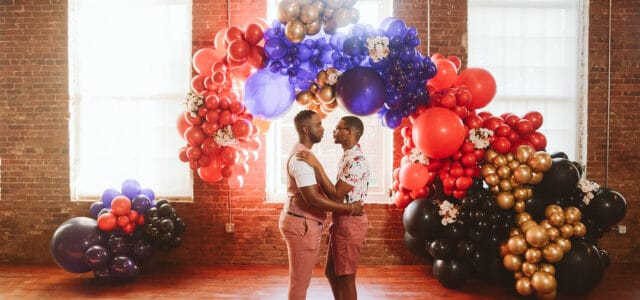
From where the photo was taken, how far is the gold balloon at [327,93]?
359 centimetres

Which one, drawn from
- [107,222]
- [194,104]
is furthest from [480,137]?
[107,222]

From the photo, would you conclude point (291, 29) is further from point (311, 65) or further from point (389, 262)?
point (389, 262)

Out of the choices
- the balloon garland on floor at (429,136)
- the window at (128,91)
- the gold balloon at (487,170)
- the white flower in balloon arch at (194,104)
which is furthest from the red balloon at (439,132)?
the window at (128,91)

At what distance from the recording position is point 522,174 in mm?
3711

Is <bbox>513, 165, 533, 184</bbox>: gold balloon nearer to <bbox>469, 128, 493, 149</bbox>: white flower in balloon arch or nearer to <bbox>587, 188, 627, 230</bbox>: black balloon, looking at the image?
<bbox>469, 128, 493, 149</bbox>: white flower in balloon arch

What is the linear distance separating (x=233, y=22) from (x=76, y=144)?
2.22 m

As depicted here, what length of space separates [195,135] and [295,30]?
48.1 inches

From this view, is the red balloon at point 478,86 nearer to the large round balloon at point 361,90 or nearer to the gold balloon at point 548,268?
the large round balloon at point 361,90

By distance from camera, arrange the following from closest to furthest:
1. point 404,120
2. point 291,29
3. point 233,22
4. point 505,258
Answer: point 291,29 → point 505,258 → point 404,120 → point 233,22

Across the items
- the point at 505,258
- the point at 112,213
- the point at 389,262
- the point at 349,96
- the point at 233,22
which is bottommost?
the point at 389,262

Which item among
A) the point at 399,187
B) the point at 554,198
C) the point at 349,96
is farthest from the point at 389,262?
the point at 349,96

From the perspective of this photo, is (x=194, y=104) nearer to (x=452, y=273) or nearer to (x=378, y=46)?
(x=378, y=46)

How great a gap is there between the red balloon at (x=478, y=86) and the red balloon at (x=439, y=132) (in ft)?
1.20

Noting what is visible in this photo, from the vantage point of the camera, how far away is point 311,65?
362 centimetres
